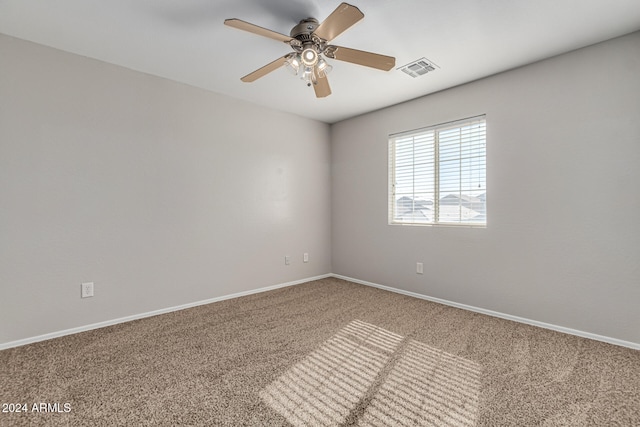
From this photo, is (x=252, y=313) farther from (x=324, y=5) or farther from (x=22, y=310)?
(x=324, y=5)

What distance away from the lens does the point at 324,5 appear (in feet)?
6.43

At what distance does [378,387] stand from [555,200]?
228 centimetres

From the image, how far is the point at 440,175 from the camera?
11.5ft

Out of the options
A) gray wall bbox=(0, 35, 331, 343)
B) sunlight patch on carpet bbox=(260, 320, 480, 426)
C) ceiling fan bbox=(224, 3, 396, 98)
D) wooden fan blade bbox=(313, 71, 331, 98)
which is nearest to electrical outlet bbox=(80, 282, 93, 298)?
gray wall bbox=(0, 35, 331, 343)

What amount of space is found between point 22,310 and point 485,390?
136 inches

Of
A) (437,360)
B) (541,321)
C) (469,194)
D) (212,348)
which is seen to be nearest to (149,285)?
(212,348)

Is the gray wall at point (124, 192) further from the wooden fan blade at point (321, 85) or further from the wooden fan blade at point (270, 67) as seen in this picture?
the wooden fan blade at point (321, 85)

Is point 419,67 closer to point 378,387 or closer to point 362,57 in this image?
point 362,57

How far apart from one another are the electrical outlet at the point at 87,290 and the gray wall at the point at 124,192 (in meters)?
0.04

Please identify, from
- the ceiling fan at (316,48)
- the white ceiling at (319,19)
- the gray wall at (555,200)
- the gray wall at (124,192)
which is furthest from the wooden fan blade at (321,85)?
the gray wall at (124,192)

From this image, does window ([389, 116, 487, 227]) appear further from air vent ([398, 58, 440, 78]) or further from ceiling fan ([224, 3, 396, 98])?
ceiling fan ([224, 3, 396, 98])

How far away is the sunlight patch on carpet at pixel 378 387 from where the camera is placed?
1537 mm

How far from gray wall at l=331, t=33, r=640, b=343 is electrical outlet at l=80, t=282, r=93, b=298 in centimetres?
342

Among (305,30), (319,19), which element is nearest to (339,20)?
(305,30)
